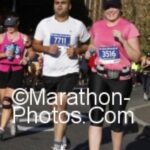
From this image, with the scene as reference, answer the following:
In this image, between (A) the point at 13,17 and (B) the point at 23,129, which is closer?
(A) the point at 13,17

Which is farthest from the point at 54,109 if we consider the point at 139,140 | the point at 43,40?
the point at 139,140

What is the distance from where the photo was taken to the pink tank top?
9.34m

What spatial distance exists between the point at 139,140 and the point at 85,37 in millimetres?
2562

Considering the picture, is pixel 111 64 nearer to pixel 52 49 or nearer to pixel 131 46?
pixel 131 46

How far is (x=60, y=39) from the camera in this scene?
26.6ft

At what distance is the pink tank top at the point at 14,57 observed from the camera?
30.7ft

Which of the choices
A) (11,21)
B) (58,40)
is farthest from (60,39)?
(11,21)

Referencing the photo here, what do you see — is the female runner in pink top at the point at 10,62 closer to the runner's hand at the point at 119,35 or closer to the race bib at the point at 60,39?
the race bib at the point at 60,39

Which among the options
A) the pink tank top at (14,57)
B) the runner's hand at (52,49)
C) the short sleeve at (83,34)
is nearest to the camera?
the runner's hand at (52,49)

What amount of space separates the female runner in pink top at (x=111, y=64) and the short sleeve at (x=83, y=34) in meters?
0.90

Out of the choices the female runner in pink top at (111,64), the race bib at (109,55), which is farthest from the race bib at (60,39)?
the race bib at (109,55)

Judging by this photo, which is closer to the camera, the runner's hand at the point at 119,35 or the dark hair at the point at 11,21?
the runner's hand at the point at 119,35

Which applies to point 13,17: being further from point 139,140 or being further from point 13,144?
point 139,140

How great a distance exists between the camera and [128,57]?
7.29 m
